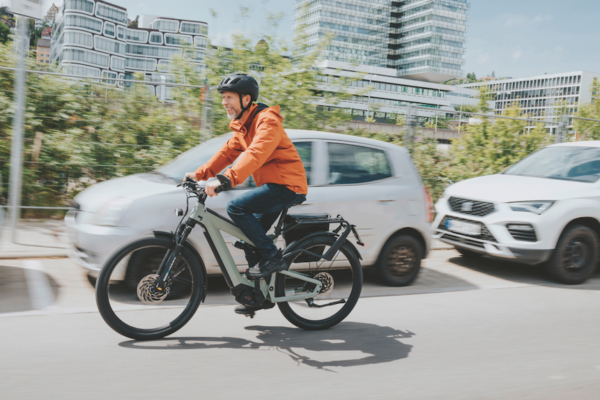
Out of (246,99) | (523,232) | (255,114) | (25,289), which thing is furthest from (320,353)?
(523,232)

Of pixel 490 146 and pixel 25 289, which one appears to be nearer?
pixel 25 289

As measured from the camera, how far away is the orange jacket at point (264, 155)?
376 centimetres

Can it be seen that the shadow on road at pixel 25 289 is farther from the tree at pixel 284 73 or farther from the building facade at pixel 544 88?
the building facade at pixel 544 88

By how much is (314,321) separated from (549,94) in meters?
191

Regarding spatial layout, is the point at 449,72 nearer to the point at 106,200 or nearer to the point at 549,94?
the point at 549,94

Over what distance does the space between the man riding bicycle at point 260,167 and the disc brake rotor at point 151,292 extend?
2.08 feet

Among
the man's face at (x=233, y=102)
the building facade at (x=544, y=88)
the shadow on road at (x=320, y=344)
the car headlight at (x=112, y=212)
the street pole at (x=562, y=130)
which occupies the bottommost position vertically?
the shadow on road at (x=320, y=344)

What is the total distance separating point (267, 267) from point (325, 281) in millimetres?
584

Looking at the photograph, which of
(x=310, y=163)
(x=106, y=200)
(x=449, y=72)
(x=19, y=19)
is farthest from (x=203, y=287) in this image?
(x=449, y=72)

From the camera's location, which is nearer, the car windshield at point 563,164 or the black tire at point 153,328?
the black tire at point 153,328

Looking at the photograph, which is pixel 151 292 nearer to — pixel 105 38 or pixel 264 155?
pixel 264 155

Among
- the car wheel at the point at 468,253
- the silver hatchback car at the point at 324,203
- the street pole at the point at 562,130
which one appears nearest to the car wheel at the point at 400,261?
the silver hatchback car at the point at 324,203

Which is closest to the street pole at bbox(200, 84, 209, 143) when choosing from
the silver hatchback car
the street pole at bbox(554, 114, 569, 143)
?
the silver hatchback car

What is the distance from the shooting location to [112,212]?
496 centimetres
